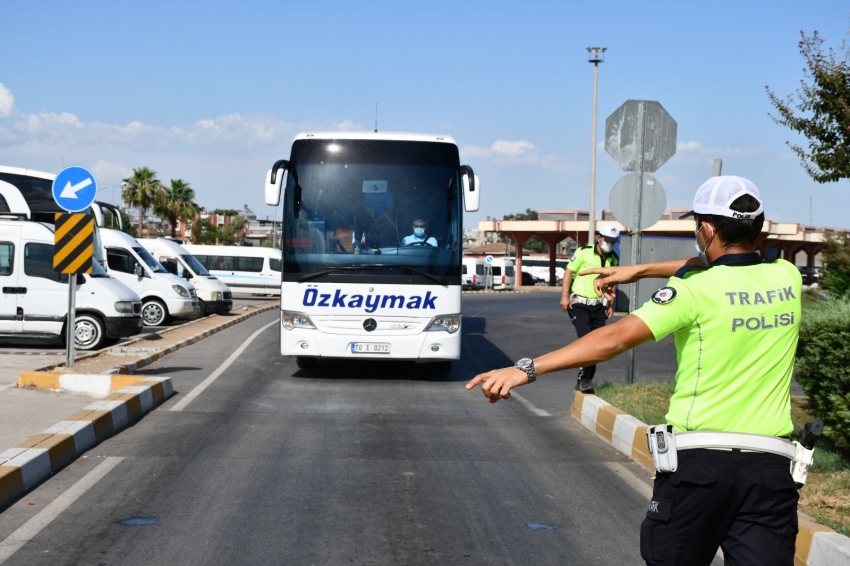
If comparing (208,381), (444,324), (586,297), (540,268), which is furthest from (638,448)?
(540,268)

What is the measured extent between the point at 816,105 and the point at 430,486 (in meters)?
7.42

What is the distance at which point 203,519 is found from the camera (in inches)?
231

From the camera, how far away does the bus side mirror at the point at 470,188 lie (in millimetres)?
12797

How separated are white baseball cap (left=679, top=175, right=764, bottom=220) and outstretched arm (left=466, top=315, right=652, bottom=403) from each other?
487mm

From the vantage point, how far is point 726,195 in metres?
3.18

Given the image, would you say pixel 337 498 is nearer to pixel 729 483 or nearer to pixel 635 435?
pixel 635 435

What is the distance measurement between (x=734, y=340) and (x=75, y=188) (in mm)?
10821

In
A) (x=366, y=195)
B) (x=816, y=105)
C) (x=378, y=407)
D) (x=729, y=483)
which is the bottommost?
(x=378, y=407)

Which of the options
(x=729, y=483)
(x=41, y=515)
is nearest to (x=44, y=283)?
(x=41, y=515)

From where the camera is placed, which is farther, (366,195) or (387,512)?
(366,195)

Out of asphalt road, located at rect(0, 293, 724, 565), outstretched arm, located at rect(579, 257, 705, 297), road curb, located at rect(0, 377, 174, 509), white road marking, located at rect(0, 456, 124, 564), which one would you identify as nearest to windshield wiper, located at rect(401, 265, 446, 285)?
asphalt road, located at rect(0, 293, 724, 565)

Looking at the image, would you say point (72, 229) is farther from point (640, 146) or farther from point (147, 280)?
point (147, 280)

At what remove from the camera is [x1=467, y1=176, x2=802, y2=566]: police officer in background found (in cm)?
305

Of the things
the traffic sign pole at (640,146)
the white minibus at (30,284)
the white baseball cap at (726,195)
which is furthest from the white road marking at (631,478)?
the white minibus at (30,284)
